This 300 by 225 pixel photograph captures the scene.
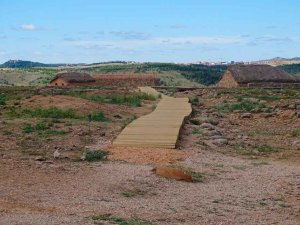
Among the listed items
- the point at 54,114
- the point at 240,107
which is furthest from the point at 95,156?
the point at 240,107

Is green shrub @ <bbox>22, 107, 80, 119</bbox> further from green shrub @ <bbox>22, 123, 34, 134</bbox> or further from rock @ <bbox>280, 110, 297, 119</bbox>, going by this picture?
rock @ <bbox>280, 110, 297, 119</bbox>

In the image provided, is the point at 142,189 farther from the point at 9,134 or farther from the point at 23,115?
the point at 23,115

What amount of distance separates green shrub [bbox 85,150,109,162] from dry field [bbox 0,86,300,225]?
0.14ft

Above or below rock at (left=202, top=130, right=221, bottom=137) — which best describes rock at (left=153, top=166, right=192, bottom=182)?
below

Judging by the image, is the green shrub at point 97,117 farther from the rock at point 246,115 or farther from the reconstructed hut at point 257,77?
the reconstructed hut at point 257,77

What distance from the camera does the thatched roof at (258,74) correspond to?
47094mm

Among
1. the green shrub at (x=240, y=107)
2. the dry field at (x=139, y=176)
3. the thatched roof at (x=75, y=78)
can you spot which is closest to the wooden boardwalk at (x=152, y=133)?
the dry field at (x=139, y=176)

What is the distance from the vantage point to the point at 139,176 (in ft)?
33.1

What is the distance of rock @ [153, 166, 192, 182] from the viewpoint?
10109 mm

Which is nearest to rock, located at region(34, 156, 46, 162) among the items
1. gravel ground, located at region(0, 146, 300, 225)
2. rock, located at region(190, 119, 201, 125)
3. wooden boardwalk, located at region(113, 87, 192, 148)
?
gravel ground, located at region(0, 146, 300, 225)

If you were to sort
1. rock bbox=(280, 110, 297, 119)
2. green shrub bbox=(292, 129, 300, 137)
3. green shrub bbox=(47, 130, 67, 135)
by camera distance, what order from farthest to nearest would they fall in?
rock bbox=(280, 110, 297, 119)
green shrub bbox=(292, 129, 300, 137)
green shrub bbox=(47, 130, 67, 135)

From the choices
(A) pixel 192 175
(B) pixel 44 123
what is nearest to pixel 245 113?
(B) pixel 44 123

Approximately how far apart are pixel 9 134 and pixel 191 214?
330 inches

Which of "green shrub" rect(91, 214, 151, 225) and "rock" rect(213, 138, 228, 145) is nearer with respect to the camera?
"green shrub" rect(91, 214, 151, 225)
